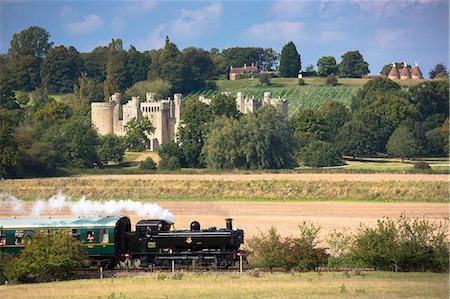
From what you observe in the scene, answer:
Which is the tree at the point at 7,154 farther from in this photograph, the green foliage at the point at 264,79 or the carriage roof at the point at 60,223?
the green foliage at the point at 264,79

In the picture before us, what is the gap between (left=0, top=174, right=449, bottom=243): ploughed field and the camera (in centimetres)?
5675

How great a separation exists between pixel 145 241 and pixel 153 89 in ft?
436

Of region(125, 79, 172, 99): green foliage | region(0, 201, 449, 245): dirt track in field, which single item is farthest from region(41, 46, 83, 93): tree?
region(0, 201, 449, 245): dirt track in field

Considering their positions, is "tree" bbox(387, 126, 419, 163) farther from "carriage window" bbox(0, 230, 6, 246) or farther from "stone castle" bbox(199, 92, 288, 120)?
"carriage window" bbox(0, 230, 6, 246)

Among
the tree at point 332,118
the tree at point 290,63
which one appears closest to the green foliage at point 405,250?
the tree at point 332,118

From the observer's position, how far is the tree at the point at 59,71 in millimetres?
189750

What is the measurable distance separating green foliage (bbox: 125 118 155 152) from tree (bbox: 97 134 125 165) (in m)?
14.0

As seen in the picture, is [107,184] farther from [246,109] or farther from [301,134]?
[246,109]

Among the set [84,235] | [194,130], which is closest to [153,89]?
[194,130]

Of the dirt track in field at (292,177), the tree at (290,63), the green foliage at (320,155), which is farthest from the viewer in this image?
the tree at (290,63)

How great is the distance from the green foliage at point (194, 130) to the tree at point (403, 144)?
2075cm

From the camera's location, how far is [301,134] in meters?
122

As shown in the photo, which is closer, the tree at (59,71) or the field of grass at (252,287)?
the field of grass at (252,287)

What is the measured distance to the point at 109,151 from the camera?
109875 mm
